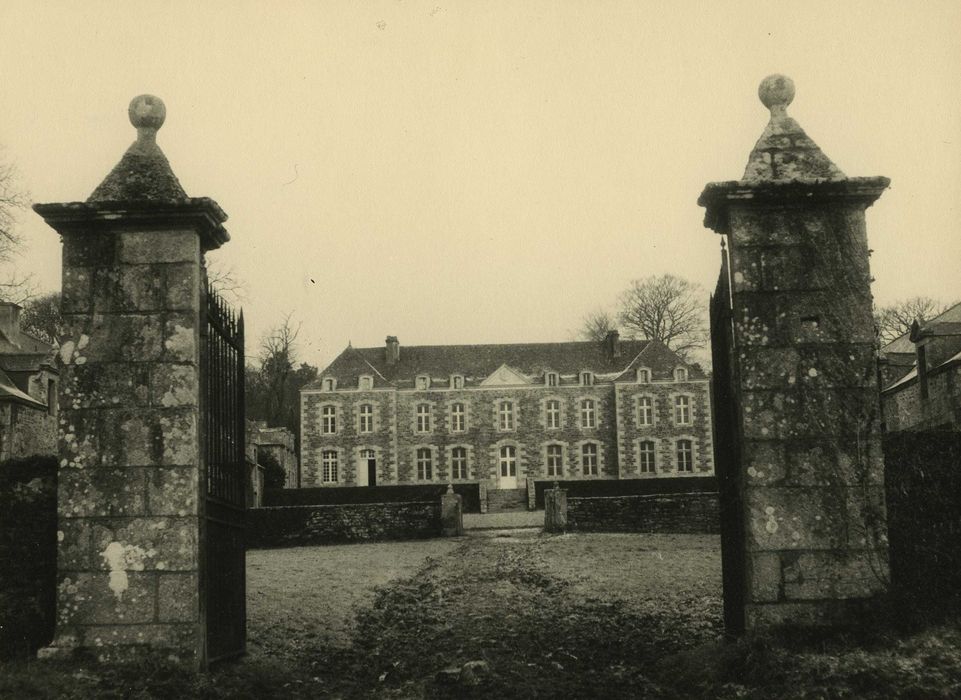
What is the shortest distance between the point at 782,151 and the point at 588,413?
41926 millimetres

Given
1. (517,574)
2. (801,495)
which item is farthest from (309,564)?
(801,495)

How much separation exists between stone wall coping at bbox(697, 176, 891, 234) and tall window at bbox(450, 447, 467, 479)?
138 feet

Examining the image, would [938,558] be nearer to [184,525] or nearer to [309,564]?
[184,525]

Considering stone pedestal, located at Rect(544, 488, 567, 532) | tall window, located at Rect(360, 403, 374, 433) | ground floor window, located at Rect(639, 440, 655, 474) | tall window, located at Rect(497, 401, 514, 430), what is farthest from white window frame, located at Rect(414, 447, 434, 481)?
stone pedestal, located at Rect(544, 488, 567, 532)

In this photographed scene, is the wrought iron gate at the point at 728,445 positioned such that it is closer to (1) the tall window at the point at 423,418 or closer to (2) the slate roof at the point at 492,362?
(2) the slate roof at the point at 492,362

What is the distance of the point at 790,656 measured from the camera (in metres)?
5.40

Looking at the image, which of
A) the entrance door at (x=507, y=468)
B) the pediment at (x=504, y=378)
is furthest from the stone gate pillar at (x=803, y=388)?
the pediment at (x=504, y=378)

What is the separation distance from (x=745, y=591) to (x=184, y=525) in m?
3.47

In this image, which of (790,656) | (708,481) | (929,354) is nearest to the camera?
(790,656)

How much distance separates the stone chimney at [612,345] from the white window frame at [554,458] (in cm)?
533

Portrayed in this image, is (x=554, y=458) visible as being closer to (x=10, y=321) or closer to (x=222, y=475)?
(x=10, y=321)

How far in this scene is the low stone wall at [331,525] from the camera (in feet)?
72.5

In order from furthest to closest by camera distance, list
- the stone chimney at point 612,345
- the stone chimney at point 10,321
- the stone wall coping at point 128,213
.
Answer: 1. the stone chimney at point 612,345
2. the stone chimney at point 10,321
3. the stone wall coping at point 128,213

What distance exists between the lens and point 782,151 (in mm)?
6180
